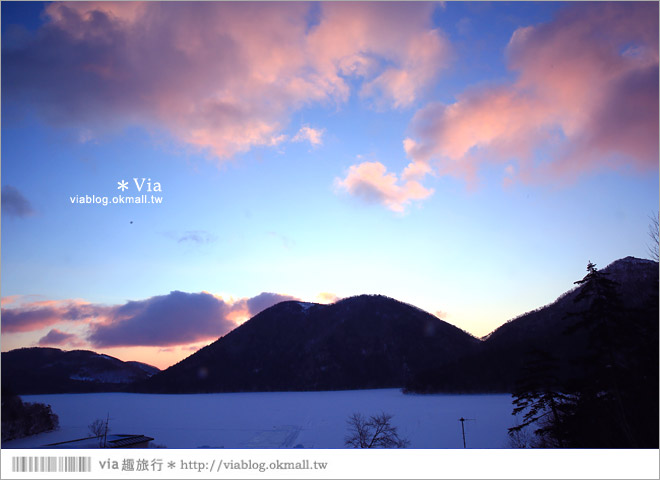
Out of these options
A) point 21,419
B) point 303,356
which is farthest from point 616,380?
point 303,356

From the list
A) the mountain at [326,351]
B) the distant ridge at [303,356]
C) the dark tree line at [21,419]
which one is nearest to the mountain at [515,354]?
the distant ridge at [303,356]

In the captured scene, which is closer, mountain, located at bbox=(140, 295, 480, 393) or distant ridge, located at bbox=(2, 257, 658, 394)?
distant ridge, located at bbox=(2, 257, 658, 394)

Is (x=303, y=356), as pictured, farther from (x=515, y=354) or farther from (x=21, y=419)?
(x=21, y=419)

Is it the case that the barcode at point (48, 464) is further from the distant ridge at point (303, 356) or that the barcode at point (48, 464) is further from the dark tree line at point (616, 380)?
the distant ridge at point (303, 356)

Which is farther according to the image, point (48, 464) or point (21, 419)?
point (21, 419)

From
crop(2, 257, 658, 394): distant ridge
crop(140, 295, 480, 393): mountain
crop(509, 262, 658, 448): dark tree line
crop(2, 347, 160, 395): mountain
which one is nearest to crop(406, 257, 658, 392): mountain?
crop(2, 257, 658, 394): distant ridge

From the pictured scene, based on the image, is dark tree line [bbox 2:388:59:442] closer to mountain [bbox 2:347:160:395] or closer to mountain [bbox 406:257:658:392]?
mountain [bbox 406:257:658:392]

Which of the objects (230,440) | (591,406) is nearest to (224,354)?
(230,440)
